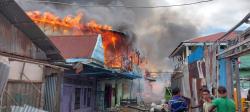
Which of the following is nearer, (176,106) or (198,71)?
(176,106)

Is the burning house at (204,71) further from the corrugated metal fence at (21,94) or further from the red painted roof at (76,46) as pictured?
the red painted roof at (76,46)

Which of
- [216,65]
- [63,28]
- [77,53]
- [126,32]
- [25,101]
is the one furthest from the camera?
[126,32]

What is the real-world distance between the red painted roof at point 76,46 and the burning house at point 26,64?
5.29 metres

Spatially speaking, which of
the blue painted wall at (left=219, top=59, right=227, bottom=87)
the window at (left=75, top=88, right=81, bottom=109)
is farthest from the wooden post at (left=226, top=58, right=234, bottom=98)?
the window at (left=75, top=88, right=81, bottom=109)

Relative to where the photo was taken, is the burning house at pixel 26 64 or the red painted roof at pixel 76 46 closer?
the burning house at pixel 26 64

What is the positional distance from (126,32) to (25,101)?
23.7 meters

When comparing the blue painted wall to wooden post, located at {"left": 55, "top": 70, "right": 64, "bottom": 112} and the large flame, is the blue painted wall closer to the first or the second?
wooden post, located at {"left": 55, "top": 70, "right": 64, "bottom": 112}

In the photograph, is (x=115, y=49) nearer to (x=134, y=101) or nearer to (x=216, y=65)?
(x=134, y=101)

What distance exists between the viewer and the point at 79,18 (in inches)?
1145

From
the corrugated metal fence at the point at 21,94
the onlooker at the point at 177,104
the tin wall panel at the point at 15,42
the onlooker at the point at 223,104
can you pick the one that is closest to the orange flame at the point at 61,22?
the tin wall panel at the point at 15,42

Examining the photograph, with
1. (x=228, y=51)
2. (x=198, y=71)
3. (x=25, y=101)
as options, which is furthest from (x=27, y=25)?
(x=228, y=51)

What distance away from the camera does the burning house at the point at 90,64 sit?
15945mm

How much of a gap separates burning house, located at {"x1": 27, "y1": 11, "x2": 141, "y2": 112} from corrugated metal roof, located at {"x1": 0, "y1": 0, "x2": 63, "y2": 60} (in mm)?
765

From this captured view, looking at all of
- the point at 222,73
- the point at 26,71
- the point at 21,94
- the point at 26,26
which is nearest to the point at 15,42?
the point at 26,26
